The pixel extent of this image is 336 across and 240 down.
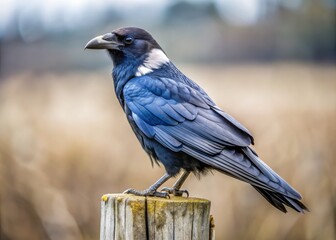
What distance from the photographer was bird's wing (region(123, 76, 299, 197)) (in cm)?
473

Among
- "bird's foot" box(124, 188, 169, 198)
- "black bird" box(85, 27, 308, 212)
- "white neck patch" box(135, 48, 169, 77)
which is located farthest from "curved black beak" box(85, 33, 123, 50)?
"bird's foot" box(124, 188, 169, 198)

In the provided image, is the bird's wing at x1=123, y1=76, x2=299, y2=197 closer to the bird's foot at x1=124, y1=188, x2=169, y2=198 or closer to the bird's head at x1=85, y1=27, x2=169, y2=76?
the bird's head at x1=85, y1=27, x2=169, y2=76

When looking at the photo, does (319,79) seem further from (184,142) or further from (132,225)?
(132,225)

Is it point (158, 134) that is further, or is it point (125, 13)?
point (125, 13)

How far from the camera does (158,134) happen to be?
5230 millimetres

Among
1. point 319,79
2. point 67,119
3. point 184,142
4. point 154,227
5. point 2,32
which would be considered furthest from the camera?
point 2,32

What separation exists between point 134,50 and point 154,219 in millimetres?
2153

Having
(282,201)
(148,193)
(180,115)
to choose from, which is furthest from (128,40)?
(282,201)

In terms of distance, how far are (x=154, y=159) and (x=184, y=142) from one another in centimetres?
40

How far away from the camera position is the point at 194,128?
16.8 feet

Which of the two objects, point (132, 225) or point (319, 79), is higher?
point (319, 79)

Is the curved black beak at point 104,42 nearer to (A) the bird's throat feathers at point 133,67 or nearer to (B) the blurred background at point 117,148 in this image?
(A) the bird's throat feathers at point 133,67

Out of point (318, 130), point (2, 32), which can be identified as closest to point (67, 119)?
point (318, 130)

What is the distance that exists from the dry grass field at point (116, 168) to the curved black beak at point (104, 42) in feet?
10.3
